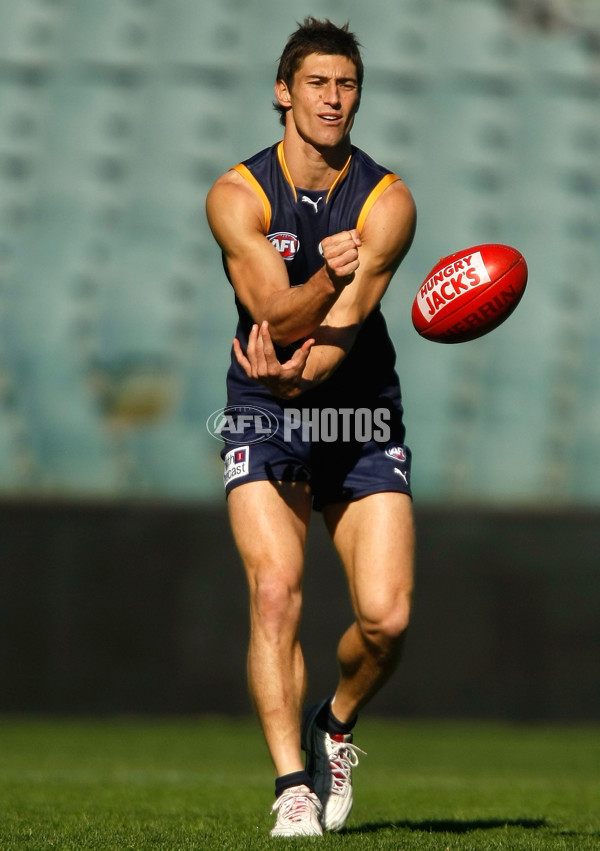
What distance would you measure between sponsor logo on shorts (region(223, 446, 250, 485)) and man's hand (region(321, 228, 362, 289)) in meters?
0.82

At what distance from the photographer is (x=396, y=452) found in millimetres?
5078

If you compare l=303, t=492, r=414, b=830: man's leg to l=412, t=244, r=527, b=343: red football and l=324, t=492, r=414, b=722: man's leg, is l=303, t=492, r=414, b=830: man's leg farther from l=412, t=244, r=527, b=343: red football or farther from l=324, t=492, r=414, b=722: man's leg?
l=412, t=244, r=527, b=343: red football

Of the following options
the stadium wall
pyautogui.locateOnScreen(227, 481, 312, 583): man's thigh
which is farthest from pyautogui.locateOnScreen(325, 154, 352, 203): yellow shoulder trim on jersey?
the stadium wall

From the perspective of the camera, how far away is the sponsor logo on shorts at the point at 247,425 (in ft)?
16.1

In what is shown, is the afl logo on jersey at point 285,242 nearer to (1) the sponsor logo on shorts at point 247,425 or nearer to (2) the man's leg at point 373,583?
(1) the sponsor logo on shorts at point 247,425

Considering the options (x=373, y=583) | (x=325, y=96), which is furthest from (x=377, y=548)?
(x=325, y=96)

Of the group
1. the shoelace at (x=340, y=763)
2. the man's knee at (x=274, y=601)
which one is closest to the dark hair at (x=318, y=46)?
the man's knee at (x=274, y=601)

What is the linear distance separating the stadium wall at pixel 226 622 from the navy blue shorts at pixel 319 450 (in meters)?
5.38

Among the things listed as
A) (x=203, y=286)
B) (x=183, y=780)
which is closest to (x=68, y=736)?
(x=183, y=780)

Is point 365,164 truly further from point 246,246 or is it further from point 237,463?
point 237,463

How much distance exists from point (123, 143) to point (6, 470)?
3527 millimetres

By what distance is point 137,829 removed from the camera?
15.3 feet

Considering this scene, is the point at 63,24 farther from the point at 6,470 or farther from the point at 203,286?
the point at 6,470

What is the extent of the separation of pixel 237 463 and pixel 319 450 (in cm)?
32
